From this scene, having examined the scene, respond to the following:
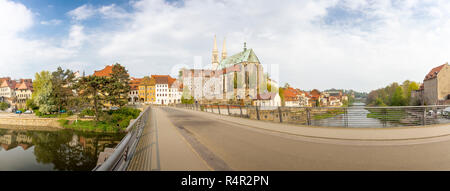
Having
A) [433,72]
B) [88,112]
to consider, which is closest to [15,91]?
[88,112]

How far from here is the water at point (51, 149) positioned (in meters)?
23.4

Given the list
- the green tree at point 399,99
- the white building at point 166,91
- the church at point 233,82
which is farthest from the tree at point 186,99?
the green tree at point 399,99

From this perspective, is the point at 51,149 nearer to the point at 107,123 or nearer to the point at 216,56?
the point at 107,123

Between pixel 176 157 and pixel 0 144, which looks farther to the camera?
pixel 0 144

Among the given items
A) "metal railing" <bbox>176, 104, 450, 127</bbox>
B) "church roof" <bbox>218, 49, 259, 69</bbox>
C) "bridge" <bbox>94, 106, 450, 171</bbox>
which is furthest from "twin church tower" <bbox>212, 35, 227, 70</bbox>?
"bridge" <bbox>94, 106, 450, 171</bbox>

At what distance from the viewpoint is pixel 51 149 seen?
97.5ft

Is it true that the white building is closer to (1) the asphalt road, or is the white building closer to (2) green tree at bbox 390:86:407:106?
(2) green tree at bbox 390:86:407:106

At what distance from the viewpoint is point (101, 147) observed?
2905cm

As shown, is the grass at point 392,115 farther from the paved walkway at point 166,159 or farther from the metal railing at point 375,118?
the paved walkway at point 166,159

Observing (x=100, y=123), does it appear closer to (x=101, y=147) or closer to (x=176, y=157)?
(x=101, y=147)

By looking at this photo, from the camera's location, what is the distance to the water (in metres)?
23.4

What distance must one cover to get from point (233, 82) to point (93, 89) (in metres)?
45.3
